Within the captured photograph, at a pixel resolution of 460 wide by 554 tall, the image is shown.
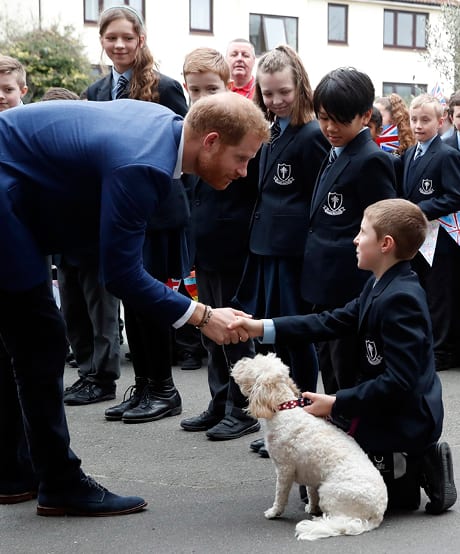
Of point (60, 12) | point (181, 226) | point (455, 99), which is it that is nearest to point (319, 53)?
point (60, 12)

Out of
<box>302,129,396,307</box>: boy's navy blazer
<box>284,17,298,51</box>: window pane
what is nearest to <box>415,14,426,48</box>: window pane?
<box>284,17,298,51</box>: window pane

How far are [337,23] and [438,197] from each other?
97.8 ft

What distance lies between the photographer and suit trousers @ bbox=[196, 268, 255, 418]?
5.47 m

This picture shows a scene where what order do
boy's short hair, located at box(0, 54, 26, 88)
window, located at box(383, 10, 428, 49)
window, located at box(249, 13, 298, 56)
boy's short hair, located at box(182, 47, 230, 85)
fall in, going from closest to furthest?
boy's short hair, located at box(182, 47, 230, 85)
boy's short hair, located at box(0, 54, 26, 88)
window, located at box(249, 13, 298, 56)
window, located at box(383, 10, 428, 49)

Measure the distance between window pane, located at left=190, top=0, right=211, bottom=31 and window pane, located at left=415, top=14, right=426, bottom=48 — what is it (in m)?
9.41

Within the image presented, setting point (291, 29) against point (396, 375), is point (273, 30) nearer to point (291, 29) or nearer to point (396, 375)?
point (291, 29)

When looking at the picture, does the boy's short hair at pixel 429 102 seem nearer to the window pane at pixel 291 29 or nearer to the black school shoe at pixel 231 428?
the black school shoe at pixel 231 428

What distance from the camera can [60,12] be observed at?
2958 cm

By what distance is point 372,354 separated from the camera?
4.14m

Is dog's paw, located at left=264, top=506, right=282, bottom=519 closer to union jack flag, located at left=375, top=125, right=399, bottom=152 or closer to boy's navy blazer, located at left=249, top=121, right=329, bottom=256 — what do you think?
boy's navy blazer, located at left=249, top=121, right=329, bottom=256

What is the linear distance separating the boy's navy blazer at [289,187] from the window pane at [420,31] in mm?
34291

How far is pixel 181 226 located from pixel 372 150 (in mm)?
1576

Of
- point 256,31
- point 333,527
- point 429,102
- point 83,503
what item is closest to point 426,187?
point 429,102

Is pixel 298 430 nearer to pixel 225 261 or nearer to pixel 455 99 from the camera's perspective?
pixel 225 261
